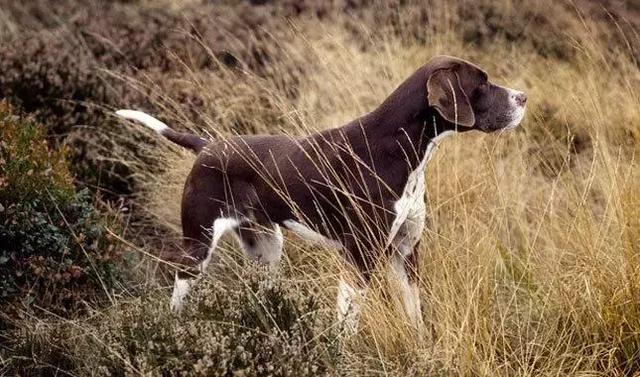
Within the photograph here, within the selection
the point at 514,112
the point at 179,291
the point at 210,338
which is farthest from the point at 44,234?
the point at 514,112

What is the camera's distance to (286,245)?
5.34 metres

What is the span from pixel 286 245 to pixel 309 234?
3.19 ft

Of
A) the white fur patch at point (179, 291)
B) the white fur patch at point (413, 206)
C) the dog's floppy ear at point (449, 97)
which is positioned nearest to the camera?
the dog's floppy ear at point (449, 97)

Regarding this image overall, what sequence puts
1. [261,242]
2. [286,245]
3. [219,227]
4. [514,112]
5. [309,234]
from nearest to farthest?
1. [514,112]
2. [309,234]
3. [219,227]
4. [261,242]
5. [286,245]

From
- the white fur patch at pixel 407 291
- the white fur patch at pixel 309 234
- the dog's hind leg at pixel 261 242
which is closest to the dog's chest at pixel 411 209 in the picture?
the white fur patch at pixel 407 291

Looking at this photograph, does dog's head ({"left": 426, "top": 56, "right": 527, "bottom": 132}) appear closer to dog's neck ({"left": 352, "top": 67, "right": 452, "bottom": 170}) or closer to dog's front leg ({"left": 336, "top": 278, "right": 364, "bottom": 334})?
dog's neck ({"left": 352, "top": 67, "right": 452, "bottom": 170})

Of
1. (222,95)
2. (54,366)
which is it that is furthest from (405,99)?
(222,95)

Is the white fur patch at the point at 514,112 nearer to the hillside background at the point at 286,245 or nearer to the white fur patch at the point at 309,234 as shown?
the hillside background at the point at 286,245

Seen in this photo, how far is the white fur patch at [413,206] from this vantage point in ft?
13.5

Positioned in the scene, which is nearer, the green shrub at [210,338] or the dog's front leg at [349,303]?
the green shrub at [210,338]

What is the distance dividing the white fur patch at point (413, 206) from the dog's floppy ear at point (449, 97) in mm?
122

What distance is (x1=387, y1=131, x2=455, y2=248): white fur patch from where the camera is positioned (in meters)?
4.11

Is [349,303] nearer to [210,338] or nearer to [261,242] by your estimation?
[210,338]

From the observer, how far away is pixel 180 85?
7.05 meters
